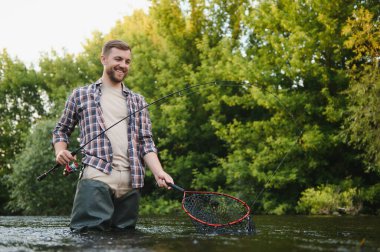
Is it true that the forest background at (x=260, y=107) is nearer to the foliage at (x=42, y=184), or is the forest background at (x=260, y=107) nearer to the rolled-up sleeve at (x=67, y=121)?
the foliage at (x=42, y=184)

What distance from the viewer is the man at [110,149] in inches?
207

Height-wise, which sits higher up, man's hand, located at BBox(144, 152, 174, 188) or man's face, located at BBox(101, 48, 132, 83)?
man's face, located at BBox(101, 48, 132, 83)

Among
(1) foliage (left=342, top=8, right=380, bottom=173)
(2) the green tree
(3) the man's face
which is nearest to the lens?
(3) the man's face

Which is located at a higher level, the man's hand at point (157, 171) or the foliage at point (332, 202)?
the man's hand at point (157, 171)

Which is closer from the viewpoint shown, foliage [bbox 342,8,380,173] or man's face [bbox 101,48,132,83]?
man's face [bbox 101,48,132,83]

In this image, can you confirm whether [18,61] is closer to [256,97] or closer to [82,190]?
[256,97]

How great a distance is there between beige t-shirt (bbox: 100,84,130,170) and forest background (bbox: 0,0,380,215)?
6300mm

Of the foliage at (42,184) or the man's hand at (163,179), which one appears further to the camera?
the foliage at (42,184)

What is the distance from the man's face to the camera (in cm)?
561

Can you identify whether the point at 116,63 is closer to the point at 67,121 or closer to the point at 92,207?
the point at 67,121

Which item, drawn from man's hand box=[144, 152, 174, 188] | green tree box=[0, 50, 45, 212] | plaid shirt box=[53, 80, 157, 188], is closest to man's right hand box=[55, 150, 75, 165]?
plaid shirt box=[53, 80, 157, 188]

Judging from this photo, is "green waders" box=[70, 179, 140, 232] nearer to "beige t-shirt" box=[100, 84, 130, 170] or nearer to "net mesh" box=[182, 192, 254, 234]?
"beige t-shirt" box=[100, 84, 130, 170]

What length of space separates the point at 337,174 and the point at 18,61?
2712cm

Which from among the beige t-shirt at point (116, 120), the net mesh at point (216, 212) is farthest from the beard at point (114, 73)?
the net mesh at point (216, 212)
